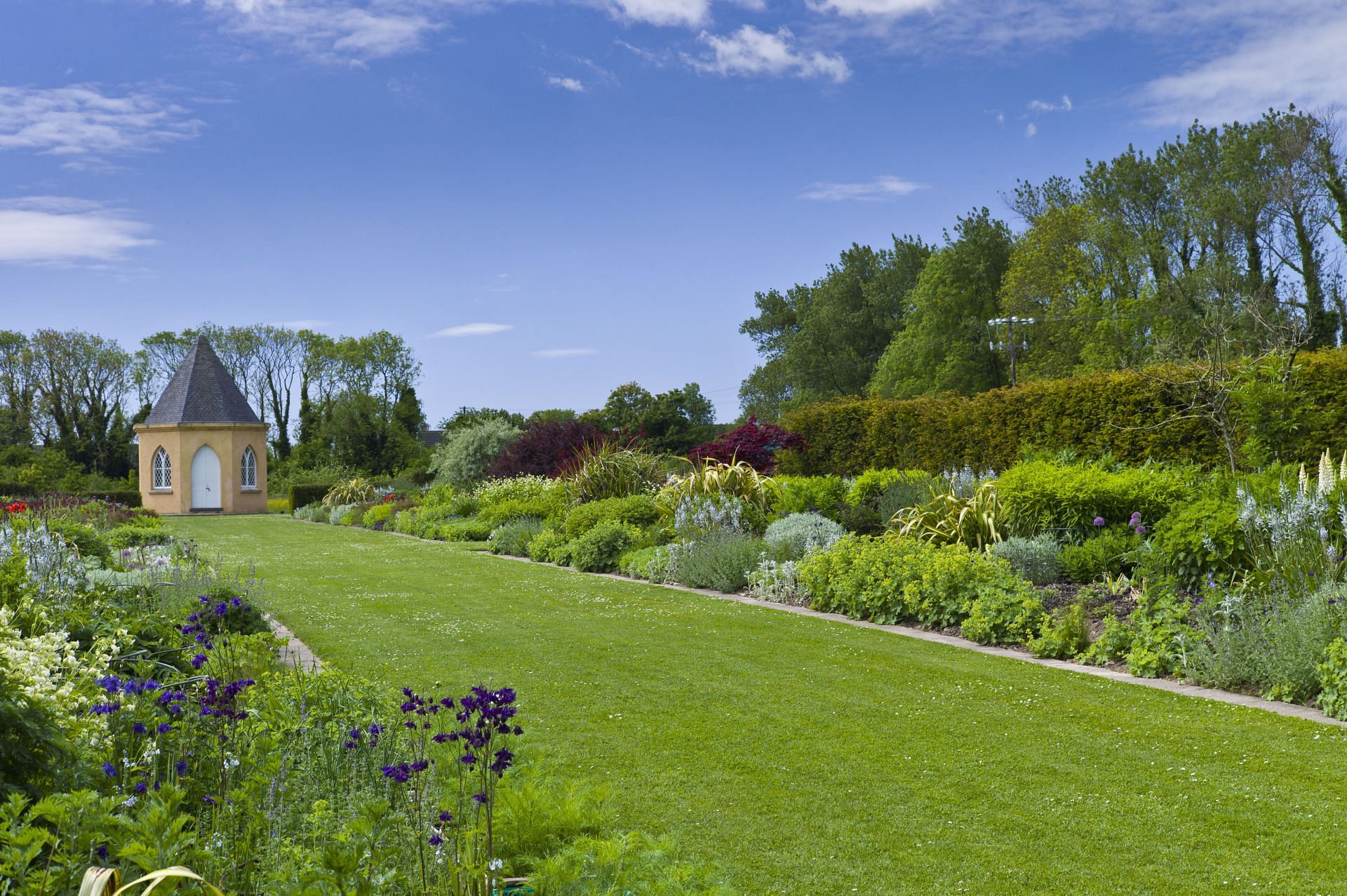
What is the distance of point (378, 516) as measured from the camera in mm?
22438

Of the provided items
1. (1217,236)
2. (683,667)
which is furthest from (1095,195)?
(683,667)

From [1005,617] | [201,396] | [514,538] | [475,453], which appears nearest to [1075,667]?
[1005,617]

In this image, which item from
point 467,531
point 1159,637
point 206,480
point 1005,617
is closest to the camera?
point 1159,637

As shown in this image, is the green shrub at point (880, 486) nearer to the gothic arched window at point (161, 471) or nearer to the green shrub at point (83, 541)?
the green shrub at point (83, 541)

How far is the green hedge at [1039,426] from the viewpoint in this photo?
974cm

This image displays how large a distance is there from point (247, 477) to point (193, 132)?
654 inches

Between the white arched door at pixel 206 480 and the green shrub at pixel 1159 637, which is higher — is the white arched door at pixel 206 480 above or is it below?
above

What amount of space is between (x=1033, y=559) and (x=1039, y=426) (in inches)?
192

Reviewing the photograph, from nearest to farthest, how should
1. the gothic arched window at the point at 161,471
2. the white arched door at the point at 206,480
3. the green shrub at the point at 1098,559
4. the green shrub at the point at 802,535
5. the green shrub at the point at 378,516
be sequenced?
the green shrub at the point at 1098,559 → the green shrub at the point at 802,535 → the green shrub at the point at 378,516 → the white arched door at the point at 206,480 → the gothic arched window at the point at 161,471

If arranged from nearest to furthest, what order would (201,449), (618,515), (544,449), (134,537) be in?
(618,515), (134,537), (544,449), (201,449)

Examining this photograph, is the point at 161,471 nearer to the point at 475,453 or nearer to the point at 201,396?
the point at 201,396

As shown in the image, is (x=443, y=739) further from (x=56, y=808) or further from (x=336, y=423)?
(x=336, y=423)

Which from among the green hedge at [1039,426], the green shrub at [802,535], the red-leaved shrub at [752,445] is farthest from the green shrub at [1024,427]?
the green shrub at [802,535]

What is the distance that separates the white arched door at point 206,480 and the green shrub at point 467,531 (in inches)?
702
